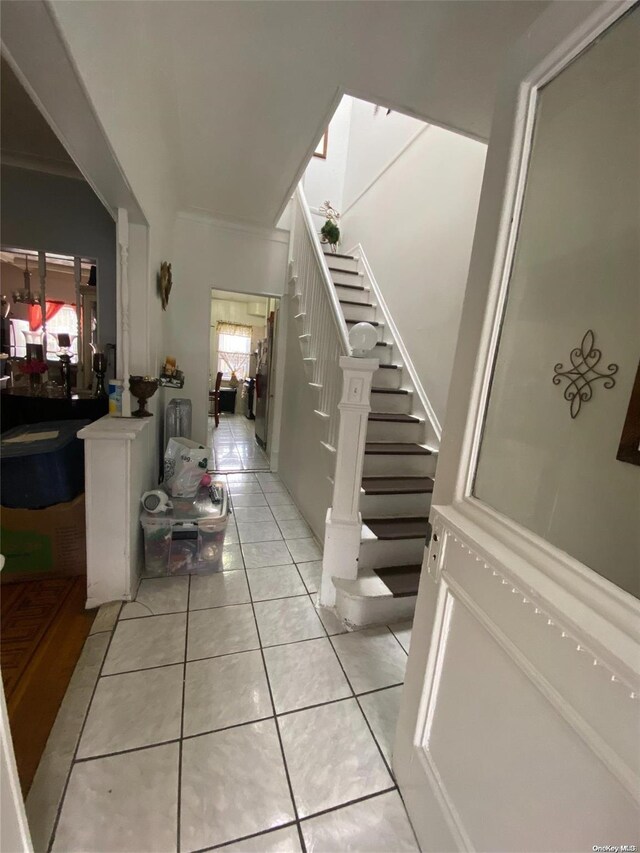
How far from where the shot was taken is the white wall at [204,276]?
3.45 m

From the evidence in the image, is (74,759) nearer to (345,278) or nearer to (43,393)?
(43,393)

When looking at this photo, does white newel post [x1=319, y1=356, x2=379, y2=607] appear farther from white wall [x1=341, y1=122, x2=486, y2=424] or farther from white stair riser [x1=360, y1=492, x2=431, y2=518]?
white wall [x1=341, y1=122, x2=486, y2=424]

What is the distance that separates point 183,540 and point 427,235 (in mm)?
3032

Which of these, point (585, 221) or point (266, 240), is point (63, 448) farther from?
point (266, 240)

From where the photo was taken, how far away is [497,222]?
2.79ft

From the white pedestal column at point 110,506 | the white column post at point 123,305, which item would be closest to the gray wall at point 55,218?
the white column post at point 123,305

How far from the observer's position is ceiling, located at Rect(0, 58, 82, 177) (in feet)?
6.82

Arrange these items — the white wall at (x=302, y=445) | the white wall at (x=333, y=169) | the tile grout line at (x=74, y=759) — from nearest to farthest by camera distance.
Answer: the tile grout line at (x=74, y=759) → the white wall at (x=302, y=445) → the white wall at (x=333, y=169)

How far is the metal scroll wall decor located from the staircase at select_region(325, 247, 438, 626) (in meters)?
1.13

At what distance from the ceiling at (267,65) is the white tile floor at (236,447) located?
115 inches

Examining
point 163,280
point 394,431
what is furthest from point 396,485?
point 163,280

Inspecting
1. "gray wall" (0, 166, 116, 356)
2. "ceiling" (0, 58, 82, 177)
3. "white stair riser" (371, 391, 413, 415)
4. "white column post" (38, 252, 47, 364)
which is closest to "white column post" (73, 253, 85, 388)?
"gray wall" (0, 166, 116, 356)

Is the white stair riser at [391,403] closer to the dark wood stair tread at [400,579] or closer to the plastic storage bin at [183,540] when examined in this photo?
the dark wood stair tread at [400,579]

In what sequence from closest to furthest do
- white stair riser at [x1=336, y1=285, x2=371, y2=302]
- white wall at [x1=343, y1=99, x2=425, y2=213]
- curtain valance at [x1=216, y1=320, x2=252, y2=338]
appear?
white wall at [x1=343, y1=99, x2=425, y2=213] < white stair riser at [x1=336, y1=285, x2=371, y2=302] < curtain valance at [x1=216, y1=320, x2=252, y2=338]
